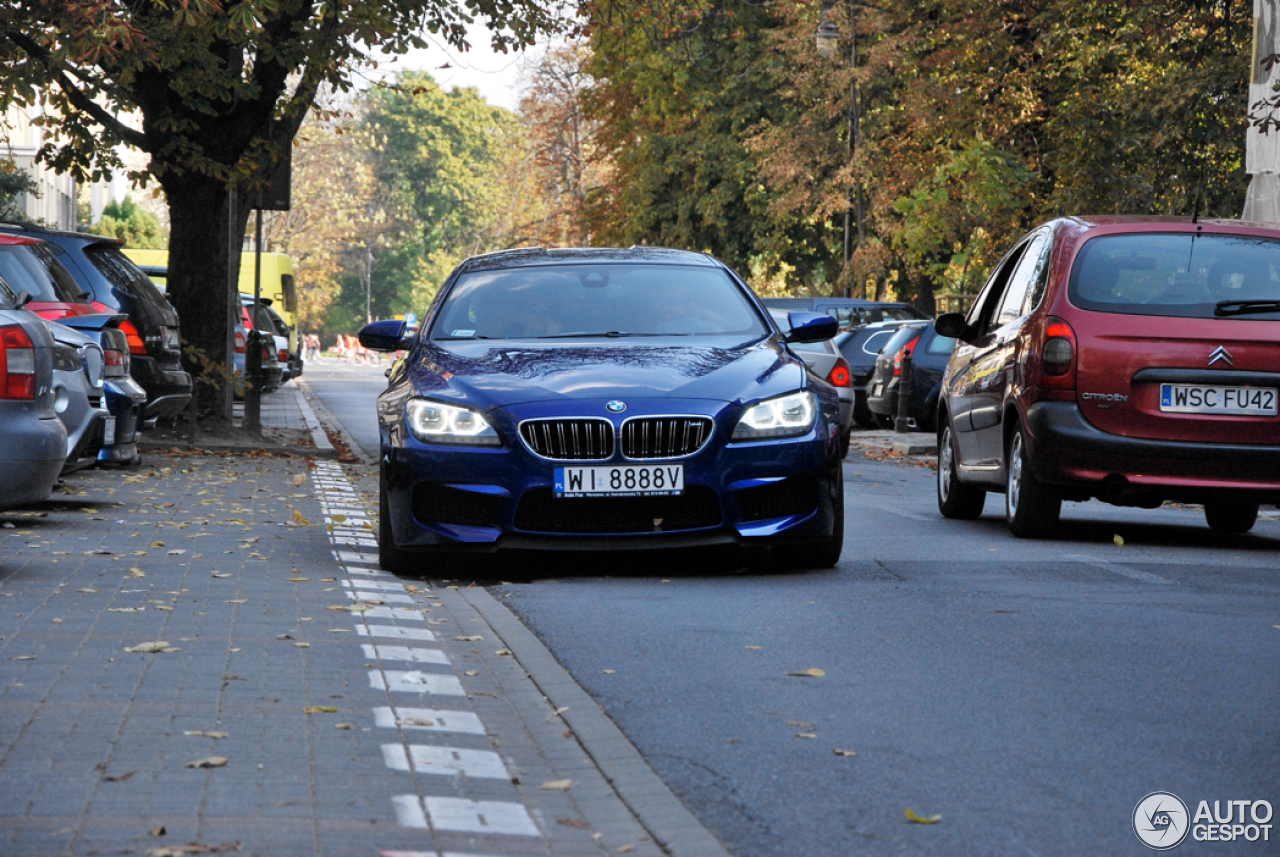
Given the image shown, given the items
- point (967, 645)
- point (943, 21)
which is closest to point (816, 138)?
point (943, 21)

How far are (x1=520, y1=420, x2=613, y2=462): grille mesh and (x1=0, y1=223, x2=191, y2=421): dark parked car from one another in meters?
6.94

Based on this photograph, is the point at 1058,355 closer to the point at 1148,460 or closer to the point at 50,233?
the point at 1148,460

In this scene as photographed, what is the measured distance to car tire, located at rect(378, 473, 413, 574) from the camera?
9000 millimetres

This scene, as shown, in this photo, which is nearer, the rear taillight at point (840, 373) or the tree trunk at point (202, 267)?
the tree trunk at point (202, 267)

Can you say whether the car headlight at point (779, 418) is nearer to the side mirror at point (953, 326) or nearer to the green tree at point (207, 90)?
the side mirror at point (953, 326)

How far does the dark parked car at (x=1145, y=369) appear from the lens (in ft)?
32.5

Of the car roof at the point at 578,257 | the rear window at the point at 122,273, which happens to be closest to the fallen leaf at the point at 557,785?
the car roof at the point at 578,257

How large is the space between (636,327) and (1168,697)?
4.39 metres

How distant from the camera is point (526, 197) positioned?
297 ft

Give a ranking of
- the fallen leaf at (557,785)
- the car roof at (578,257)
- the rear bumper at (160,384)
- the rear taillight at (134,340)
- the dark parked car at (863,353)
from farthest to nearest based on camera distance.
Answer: the dark parked car at (863,353) < the rear bumper at (160,384) < the rear taillight at (134,340) < the car roof at (578,257) < the fallen leaf at (557,785)

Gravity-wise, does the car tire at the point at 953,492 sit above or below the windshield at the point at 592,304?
below

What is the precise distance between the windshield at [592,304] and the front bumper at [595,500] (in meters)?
1.22

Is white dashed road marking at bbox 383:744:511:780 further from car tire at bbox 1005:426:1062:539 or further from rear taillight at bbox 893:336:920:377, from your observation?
rear taillight at bbox 893:336:920:377

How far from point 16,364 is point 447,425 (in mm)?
2196
